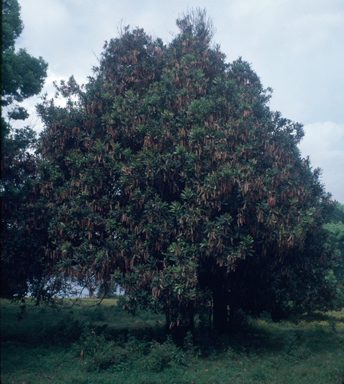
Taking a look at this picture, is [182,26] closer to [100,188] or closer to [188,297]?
[100,188]

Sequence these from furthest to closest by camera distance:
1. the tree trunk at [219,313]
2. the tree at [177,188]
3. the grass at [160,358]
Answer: the tree trunk at [219,313] → the tree at [177,188] → the grass at [160,358]

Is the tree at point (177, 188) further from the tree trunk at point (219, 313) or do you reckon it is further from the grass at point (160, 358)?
the grass at point (160, 358)

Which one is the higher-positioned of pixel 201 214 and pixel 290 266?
pixel 201 214

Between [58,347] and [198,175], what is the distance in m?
8.69

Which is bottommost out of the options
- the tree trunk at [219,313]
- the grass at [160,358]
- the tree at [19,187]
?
the grass at [160,358]

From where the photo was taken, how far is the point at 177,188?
38.1 ft

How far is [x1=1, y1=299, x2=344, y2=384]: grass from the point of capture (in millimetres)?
9672

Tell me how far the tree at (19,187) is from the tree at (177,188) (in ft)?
2.74

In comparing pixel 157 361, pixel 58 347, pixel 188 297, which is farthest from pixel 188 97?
pixel 58 347

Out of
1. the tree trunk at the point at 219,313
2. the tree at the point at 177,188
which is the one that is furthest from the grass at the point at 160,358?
the tree at the point at 177,188

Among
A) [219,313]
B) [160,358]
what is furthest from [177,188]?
[219,313]

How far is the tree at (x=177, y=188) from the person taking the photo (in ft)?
34.8

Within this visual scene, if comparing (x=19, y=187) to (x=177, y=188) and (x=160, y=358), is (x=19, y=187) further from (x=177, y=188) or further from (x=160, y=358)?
(x=160, y=358)

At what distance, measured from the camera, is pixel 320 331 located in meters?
17.2
